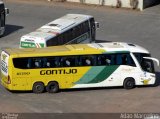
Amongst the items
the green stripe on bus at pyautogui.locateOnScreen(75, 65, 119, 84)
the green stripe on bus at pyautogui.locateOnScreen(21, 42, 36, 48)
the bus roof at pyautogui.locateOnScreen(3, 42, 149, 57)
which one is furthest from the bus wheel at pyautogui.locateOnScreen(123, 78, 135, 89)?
the green stripe on bus at pyautogui.locateOnScreen(21, 42, 36, 48)

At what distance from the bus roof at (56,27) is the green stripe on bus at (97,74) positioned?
4.76 metres

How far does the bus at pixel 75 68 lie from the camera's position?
33875 millimetres

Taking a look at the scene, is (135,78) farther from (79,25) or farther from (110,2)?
(110,2)

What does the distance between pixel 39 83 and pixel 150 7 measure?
2372 centimetres

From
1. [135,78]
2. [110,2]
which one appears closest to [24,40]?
[135,78]

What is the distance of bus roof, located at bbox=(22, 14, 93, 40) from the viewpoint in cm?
3883

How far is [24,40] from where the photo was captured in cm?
3866

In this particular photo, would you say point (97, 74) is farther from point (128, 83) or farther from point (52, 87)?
point (52, 87)

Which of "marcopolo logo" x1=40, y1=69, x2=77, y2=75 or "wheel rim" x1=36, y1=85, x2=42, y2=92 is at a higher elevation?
"marcopolo logo" x1=40, y1=69, x2=77, y2=75

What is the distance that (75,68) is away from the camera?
34500 millimetres

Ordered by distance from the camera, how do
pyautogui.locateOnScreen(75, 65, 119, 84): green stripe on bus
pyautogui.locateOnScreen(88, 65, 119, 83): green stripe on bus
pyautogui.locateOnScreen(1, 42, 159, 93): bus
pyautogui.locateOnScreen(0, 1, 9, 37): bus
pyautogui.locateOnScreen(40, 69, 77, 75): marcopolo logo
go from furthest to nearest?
1. pyautogui.locateOnScreen(0, 1, 9, 37): bus
2. pyautogui.locateOnScreen(88, 65, 119, 83): green stripe on bus
3. pyautogui.locateOnScreen(75, 65, 119, 84): green stripe on bus
4. pyautogui.locateOnScreen(40, 69, 77, 75): marcopolo logo
5. pyautogui.locateOnScreen(1, 42, 159, 93): bus

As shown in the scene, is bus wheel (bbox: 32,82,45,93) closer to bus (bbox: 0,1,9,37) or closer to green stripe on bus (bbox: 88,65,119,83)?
green stripe on bus (bbox: 88,65,119,83)

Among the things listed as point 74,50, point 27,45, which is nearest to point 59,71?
point 74,50

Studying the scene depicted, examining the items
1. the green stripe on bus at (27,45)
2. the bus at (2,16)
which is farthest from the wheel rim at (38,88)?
the bus at (2,16)
